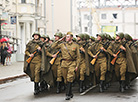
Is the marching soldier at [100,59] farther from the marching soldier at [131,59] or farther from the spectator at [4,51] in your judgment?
the spectator at [4,51]

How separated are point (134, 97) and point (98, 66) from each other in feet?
7.48

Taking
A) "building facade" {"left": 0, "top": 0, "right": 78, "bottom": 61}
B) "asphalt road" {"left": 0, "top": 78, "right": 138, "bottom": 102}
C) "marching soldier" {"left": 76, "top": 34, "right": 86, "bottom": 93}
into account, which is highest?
"building facade" {"left": 0, "top": 0, "right": 78, "bottom": 61}

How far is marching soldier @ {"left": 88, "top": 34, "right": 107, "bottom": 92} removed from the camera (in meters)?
13.1

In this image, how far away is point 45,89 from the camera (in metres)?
13.4

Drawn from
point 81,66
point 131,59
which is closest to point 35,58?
point 81,66

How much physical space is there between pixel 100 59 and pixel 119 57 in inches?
26.5

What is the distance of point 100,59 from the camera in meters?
13.3

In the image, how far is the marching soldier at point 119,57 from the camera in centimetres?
1311

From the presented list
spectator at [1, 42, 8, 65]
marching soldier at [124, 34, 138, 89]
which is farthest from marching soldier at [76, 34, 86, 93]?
spectator at [1, 42, 8, 65]

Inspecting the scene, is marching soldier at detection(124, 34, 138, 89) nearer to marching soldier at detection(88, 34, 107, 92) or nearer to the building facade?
marching soldier at detection(88, 34, 107, 92)

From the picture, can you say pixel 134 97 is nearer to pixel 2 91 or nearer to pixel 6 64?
pixel 2 91

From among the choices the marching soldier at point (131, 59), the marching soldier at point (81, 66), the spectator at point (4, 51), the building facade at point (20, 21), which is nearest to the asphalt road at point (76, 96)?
the marching soldier at point (81, 66)

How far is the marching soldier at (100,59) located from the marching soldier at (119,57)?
11.9 inches

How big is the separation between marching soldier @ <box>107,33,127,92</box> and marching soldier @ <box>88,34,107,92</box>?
0.99 feet
